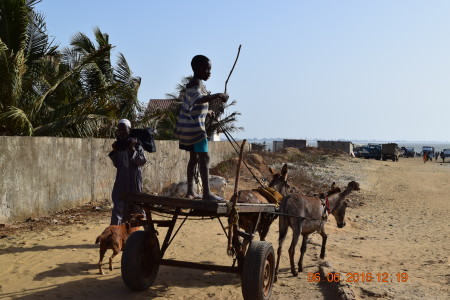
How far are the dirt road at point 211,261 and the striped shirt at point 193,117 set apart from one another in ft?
7.02

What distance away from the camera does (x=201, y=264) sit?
570cm

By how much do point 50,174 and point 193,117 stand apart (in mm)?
6419

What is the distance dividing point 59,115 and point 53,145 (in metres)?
3.09

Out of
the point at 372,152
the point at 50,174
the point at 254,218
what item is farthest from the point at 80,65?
the point at 372,152

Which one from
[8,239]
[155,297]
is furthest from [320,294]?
[8,239]

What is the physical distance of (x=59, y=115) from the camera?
1366 cm

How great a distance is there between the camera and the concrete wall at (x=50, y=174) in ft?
31.1

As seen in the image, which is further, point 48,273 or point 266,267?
point 48,273

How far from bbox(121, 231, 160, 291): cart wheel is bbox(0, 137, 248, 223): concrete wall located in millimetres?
4622

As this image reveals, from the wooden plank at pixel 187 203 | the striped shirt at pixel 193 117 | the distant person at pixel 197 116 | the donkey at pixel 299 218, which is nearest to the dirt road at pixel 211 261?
the donkey at pixel 299 218

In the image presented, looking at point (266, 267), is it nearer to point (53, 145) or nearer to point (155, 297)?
point (155, 297)

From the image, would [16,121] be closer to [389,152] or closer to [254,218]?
[254,218]

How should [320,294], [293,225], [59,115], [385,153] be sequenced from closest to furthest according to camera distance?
[320,294] → [293,225] → [59,115] → [385,153]

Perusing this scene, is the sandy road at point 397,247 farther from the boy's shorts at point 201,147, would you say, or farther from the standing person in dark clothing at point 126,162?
the standing person in dark clothing at point 126,162
